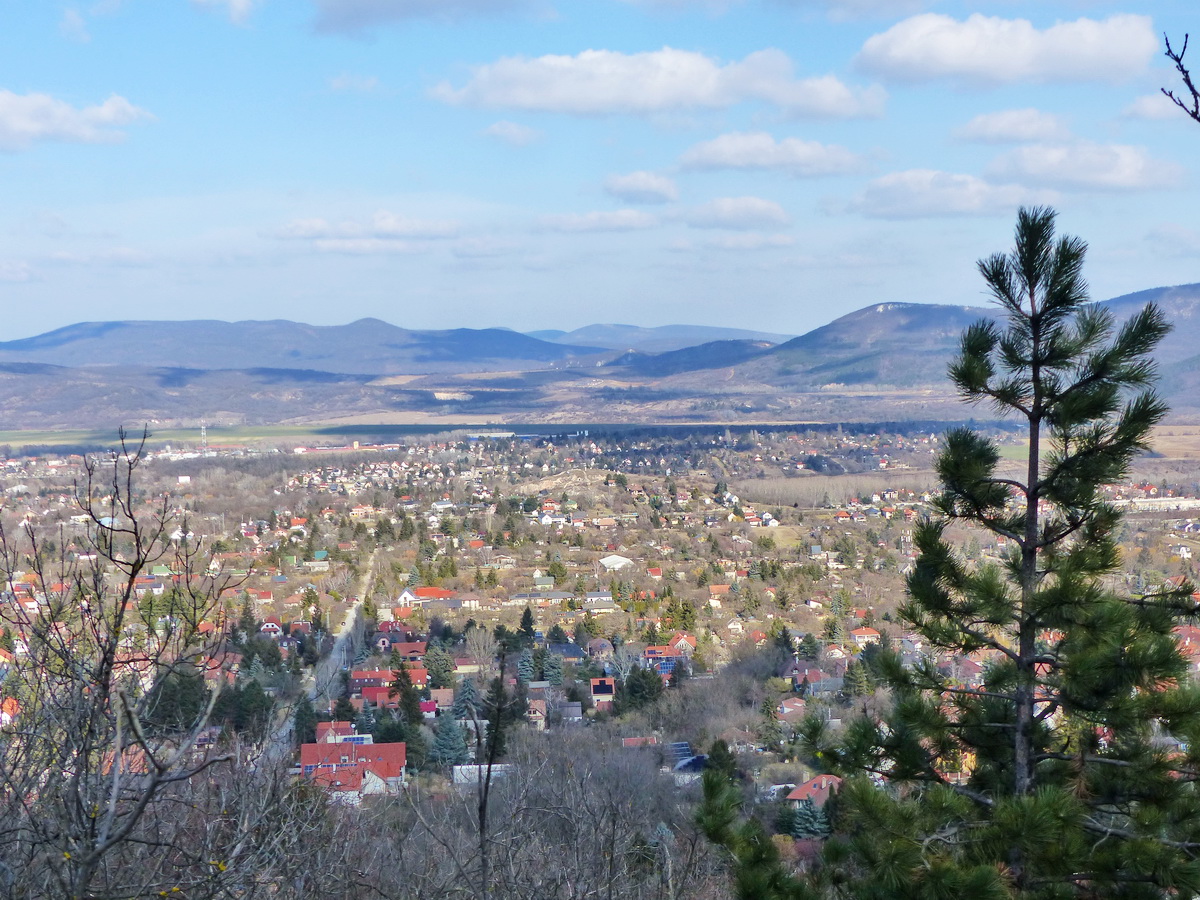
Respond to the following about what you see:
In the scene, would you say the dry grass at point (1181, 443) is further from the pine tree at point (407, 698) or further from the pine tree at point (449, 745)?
the pine tree at point (449, 745)

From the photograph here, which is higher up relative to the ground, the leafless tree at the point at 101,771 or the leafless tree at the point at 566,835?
the leafless tree at the point at 101,771

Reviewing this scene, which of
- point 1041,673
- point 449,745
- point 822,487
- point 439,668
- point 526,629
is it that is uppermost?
point 1041,673

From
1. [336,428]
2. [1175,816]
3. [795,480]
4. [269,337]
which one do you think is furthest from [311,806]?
[269,337]

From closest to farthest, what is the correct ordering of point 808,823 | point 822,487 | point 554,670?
point 808,823 → point 554,670 → point 822,487

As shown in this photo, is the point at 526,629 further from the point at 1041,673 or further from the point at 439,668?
the point at 1041,673

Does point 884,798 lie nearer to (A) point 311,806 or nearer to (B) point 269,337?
(A) point 311,806

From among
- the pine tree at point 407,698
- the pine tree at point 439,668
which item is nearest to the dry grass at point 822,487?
the pine tree at point 439,668

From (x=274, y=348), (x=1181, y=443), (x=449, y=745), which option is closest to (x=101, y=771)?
(x=449, y=745)
